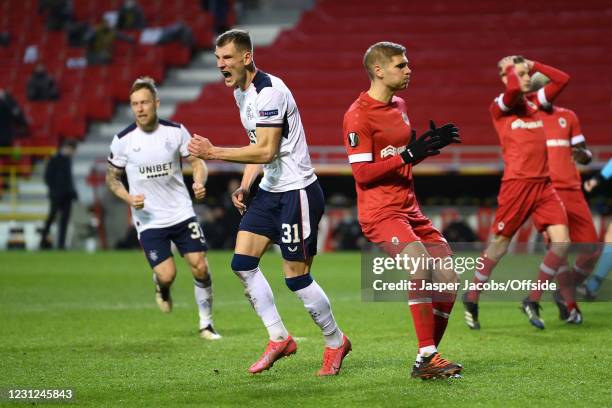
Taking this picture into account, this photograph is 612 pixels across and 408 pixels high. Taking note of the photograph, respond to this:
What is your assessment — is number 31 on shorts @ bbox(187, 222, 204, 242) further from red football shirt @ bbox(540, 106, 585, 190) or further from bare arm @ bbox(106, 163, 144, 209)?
red football shirt @ bbox(540, 106, 585, 190)

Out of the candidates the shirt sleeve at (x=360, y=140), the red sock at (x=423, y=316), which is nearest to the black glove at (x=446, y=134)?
the shirt sleeve at (x=360, y=140)

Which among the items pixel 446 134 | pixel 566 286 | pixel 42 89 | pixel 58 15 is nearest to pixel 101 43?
pixel 42 89

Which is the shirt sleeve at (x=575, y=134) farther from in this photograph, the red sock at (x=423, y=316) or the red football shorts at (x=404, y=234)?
the red sock at (x=423, y=316)

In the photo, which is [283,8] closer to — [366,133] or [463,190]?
[463,190]

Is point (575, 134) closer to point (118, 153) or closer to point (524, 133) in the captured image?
point (524, 133)

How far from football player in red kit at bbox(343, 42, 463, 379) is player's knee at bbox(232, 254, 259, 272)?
2.63 feet

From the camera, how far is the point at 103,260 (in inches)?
763

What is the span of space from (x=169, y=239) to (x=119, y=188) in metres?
0.65

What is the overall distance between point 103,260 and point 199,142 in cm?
1299

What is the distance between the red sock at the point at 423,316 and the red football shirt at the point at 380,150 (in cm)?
56

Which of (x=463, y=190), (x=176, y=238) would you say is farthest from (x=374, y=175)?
(x=463, y=190)

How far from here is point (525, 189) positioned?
9961mm

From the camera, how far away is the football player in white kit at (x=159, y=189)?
9.71 m

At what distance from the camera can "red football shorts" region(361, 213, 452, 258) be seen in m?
7.01
